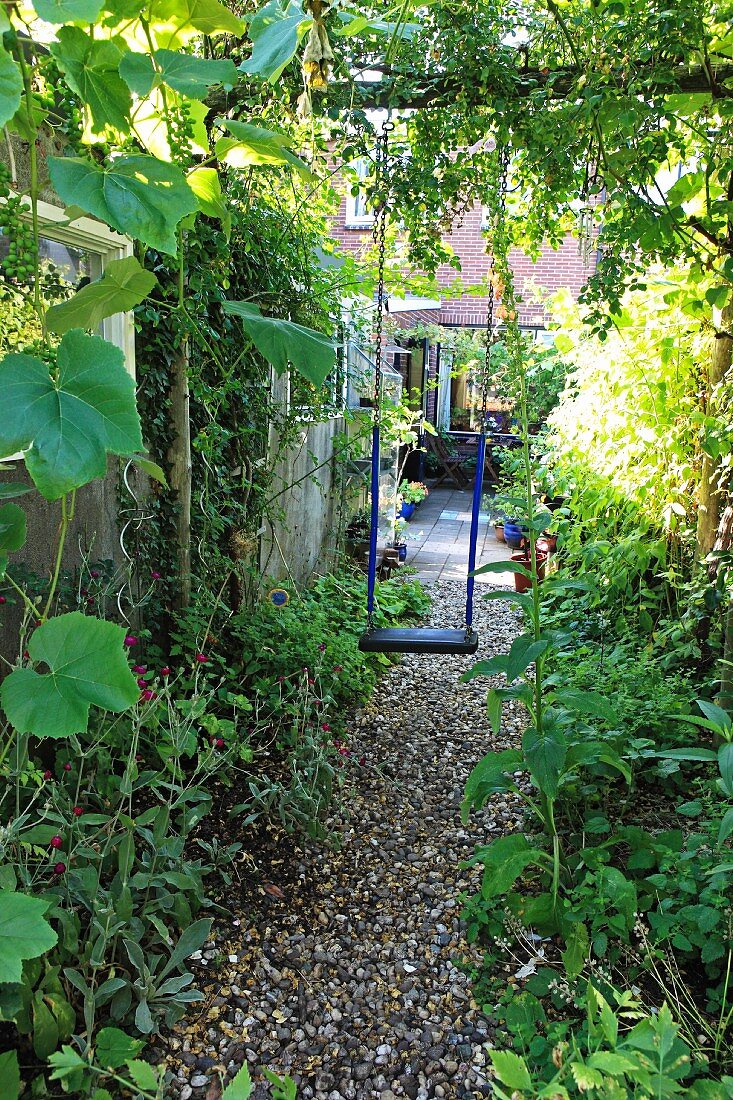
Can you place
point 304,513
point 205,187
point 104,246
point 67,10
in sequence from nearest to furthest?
point 67,10 → point 205,187 → point 104,246 → point 304,513

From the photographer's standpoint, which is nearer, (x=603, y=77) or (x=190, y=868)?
(x=190, y=868)

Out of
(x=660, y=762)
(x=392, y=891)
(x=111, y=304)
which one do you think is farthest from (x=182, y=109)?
Answer: (x=660, y=762)

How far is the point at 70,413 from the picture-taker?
124 centimetres

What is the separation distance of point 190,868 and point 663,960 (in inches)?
51.8

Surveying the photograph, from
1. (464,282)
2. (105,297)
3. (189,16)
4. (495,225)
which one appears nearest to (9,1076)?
(105,297)

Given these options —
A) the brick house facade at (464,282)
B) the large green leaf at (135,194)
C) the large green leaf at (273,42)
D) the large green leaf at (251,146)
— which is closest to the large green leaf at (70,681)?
the large green leaf at (135,194)

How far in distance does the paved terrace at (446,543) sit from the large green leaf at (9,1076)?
14.4 ft

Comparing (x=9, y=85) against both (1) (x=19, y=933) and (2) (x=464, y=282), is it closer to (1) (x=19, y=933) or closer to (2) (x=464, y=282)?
(1) (x=19, y=933)

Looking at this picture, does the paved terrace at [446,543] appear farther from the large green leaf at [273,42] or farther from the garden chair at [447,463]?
the large green leaf at [273,42]

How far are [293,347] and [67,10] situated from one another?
98 cm

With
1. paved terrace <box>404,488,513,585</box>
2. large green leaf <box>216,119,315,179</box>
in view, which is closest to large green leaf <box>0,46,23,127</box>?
large green leaf <box>216,119,315,179</box>

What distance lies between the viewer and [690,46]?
250 centimetres

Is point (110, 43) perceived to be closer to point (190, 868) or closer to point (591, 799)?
point (190, 868)

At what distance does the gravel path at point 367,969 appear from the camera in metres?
1.90
